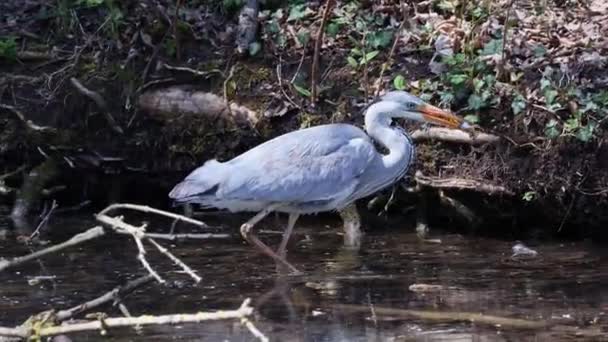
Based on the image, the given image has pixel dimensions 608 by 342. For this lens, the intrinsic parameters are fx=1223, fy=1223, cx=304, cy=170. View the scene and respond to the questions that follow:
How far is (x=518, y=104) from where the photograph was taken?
26.4 ft

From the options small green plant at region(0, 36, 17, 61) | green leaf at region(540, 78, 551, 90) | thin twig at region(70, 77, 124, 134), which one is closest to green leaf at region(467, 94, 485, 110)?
green leaf at region(540, 78, 551, 90)

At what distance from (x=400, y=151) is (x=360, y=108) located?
106 centimetres

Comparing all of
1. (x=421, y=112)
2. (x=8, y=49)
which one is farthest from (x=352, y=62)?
(x=8, y=49)

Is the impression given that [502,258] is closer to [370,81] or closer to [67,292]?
[370,81]

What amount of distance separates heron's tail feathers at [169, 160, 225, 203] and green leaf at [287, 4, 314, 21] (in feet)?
6.74

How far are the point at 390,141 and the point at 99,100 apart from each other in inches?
94.5

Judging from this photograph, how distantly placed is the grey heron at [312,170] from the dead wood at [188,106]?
1.19 m

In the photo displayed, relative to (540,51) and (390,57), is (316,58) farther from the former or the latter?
(540,51)

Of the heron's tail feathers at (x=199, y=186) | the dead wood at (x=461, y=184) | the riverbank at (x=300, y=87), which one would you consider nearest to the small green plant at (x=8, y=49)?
the riverbank at (x=300, y=87)

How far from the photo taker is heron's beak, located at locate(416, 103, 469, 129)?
7.61 meters


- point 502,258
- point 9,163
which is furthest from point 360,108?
point 9,163

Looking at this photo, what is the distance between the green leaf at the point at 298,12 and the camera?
9.23 m

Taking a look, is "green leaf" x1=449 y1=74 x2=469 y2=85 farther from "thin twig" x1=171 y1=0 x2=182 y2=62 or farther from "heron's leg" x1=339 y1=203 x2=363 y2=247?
"thin twig" x1=171 y1=0 x2=182 y2=62

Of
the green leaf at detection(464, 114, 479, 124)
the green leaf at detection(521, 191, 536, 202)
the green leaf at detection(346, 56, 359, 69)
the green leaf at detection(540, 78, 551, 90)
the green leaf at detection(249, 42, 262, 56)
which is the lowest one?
the green leaf at detection(521, 191, 536, 202)
